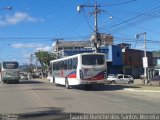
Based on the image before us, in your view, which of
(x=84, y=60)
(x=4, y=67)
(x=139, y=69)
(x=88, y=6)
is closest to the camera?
(x=84, y=60)

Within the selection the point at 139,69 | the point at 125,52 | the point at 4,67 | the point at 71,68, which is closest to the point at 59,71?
the point at 71,68

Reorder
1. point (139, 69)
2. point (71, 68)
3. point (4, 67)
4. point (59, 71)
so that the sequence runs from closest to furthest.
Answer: point (71, 68) < point (59, 71) < point (4, 67) < point (139, 69)

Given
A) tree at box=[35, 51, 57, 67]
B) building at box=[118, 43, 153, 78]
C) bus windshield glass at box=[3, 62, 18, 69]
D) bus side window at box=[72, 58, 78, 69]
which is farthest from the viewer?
tree at box=[35, 51, 57, 67]

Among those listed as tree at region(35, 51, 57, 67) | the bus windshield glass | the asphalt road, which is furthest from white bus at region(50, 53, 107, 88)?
tree at region(35, 51, 57, 67)

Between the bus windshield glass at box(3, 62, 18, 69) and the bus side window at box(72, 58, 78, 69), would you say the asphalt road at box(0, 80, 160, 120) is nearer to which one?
the bus side window at box(72, 58, 78, 69)

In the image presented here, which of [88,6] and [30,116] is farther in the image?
[88,6]

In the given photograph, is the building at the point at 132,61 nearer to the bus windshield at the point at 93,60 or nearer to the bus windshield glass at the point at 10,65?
the bus windshield glass at the point at 10,65

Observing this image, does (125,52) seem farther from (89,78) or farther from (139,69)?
(89,78)

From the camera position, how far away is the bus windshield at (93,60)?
32.0 metres

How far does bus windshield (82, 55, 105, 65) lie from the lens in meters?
32.0

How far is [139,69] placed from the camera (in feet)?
281

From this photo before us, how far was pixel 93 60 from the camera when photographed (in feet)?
106

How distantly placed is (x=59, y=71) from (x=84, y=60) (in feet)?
30.3

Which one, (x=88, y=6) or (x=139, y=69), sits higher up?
(x=88, y=6)
